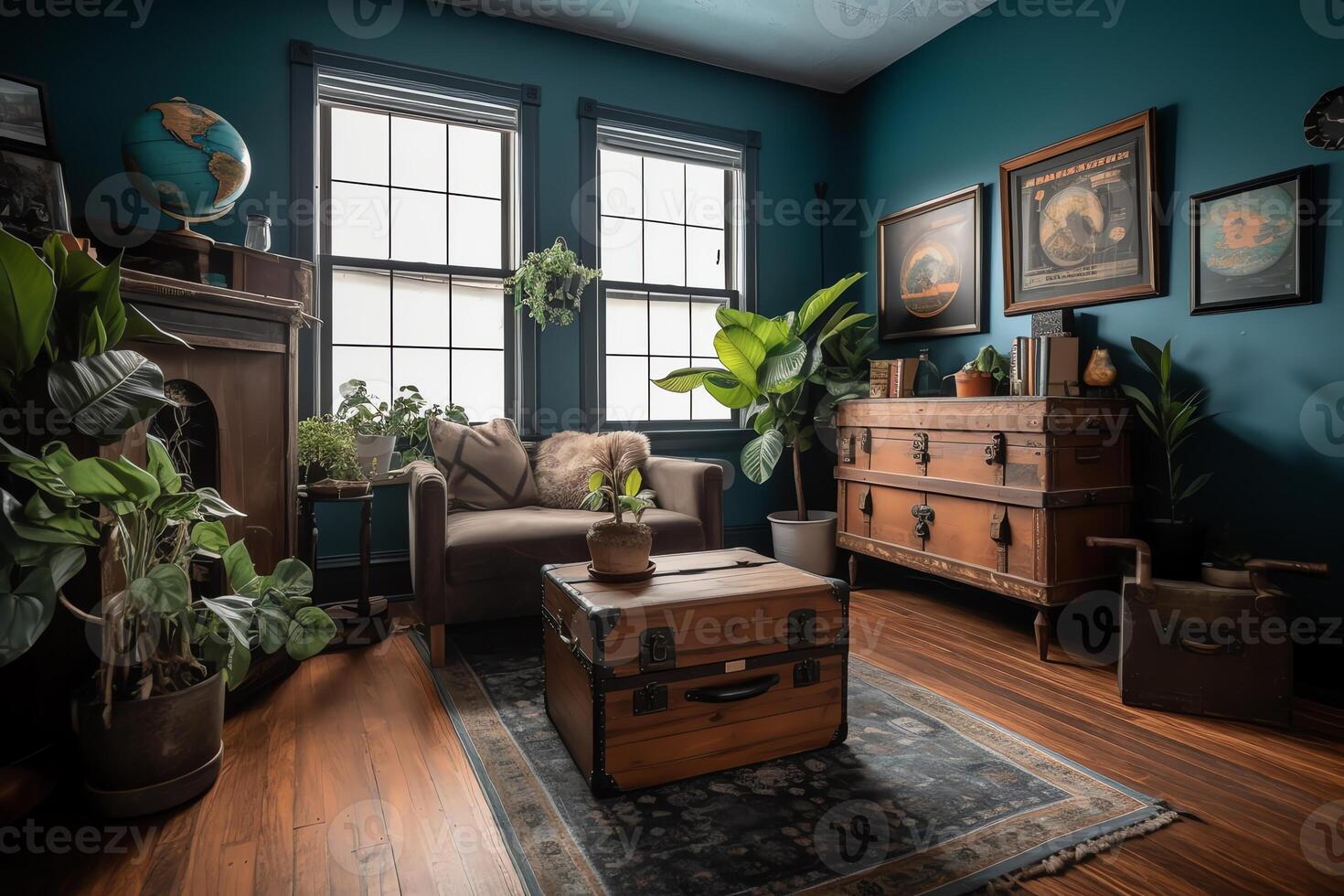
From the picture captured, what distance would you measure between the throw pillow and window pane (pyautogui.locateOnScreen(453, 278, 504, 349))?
2.27ft

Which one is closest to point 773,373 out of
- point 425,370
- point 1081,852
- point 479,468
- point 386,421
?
point 479,468

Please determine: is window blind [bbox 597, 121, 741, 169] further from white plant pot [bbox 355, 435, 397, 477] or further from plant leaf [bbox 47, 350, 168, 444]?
plant leaf [bbox 47, 350, 168, 444]

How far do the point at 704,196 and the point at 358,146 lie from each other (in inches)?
78.7

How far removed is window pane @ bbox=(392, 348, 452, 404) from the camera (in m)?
3.62

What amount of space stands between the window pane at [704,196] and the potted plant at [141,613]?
10.9ft

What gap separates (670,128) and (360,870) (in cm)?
392

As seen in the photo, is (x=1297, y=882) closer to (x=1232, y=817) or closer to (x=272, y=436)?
(x=1232, y=817)

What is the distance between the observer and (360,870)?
54.5 inches

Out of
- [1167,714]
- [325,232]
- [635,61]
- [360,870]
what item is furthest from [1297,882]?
[635,61]

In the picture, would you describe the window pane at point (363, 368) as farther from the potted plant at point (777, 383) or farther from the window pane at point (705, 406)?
the window pane at point (705, 406)

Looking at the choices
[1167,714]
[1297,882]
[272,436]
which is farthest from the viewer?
[272,436]

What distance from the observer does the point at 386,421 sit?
3.29m

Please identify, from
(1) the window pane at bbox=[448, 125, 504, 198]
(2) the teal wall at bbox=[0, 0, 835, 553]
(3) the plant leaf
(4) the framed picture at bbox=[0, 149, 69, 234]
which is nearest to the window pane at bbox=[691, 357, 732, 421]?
(2) the teal wall at bbox=[0, 0, 835, 553]

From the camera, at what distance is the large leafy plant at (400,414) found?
10.5 ft
